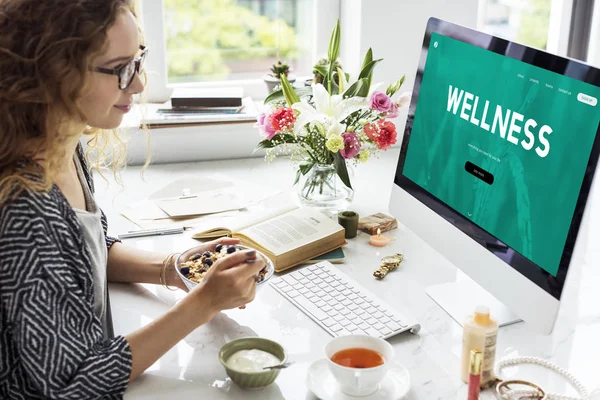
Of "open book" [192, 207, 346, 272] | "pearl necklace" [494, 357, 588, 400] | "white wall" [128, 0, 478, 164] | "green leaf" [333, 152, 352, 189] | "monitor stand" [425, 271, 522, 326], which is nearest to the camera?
"pearl necklace" [494, 357, 588, 400]

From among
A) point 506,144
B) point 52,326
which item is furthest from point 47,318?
point 506,144

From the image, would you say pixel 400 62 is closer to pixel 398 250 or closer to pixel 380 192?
pixel 380 192

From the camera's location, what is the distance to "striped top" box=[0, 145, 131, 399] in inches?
41.0

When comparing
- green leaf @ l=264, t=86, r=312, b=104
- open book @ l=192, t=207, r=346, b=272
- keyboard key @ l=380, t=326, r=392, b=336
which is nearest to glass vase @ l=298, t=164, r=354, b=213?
open book @ l=192, t=207, r=346, b=272

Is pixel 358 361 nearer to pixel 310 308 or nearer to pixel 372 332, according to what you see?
pixel 372 332

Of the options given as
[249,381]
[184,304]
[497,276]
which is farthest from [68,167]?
[497,276]

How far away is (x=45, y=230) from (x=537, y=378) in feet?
2.48

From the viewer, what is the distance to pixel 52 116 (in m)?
1.15

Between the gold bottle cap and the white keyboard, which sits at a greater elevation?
the gold bottle cap

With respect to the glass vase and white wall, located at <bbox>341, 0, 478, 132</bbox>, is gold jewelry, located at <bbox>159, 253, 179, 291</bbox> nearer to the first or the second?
the glass vase

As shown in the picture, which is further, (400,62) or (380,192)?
(400,62)

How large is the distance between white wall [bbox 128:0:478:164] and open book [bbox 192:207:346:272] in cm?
61

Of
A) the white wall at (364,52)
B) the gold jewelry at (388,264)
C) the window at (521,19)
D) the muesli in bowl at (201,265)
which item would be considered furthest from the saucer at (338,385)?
the window at (521,19)

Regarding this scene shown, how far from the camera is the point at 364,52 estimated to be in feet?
7.90
